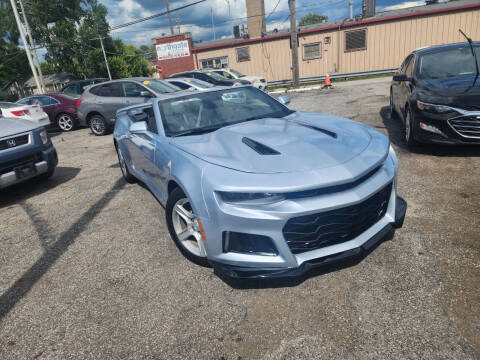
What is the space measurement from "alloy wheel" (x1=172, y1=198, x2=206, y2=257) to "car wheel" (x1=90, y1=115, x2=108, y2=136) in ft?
27.6

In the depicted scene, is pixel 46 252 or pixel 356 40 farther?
pixel 356 40

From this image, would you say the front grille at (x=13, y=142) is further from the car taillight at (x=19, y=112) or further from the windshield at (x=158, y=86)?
the car taillight at (x=19, y=112)

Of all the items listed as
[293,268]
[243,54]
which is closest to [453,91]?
[293,268]

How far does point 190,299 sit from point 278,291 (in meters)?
0.67

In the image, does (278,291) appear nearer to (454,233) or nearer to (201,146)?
(201,146)

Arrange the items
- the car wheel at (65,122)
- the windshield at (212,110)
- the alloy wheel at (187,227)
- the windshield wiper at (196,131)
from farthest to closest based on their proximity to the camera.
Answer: the car wheel at (65,122), the windshield at (212,110), the windshield wiper at (196,131), the alloy wheel at (187,227)

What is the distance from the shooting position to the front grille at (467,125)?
4250mm

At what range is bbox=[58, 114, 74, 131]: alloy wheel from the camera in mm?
11891

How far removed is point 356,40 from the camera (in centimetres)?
2183

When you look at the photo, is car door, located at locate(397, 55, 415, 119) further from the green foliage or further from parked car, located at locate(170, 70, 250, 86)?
the green foliage

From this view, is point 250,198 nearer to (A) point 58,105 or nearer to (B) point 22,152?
(B) point 22,152

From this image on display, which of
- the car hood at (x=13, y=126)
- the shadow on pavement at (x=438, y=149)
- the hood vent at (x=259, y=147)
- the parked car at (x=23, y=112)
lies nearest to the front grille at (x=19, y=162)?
the car hood at (x=13, y=126)

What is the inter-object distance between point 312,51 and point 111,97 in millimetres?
17298

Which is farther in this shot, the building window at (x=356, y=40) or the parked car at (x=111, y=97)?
the building window at (x=356, y=40)
